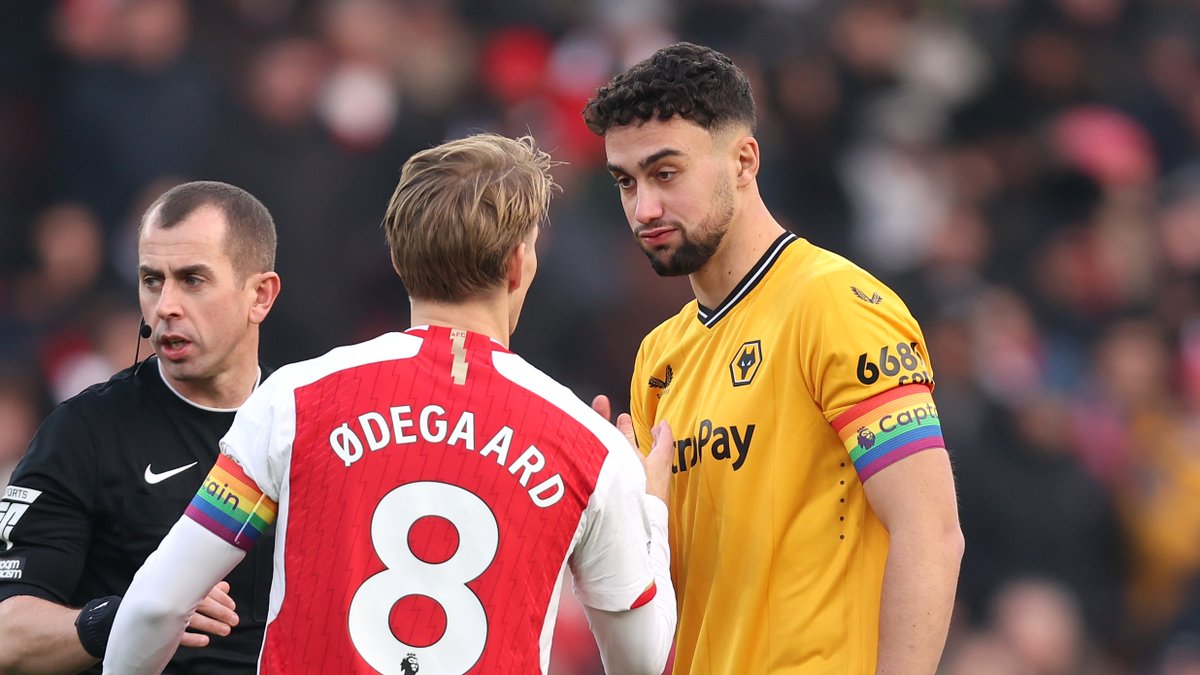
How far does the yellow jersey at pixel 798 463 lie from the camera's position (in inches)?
131

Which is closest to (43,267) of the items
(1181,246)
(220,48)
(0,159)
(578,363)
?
A: (0,159)

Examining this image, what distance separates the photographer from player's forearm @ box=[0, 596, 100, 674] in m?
3.38

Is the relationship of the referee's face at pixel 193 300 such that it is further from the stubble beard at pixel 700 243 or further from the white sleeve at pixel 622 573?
the white sleeve at pixel 622 573

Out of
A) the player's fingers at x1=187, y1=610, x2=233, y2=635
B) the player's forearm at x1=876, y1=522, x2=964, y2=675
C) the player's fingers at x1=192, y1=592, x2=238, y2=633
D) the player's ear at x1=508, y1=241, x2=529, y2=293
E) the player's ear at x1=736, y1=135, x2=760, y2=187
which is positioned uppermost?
the player's ear at x1=736, y1=135, x2=760, y2=187

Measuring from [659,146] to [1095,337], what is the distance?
22.0 ft

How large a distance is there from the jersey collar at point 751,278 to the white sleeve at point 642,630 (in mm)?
726

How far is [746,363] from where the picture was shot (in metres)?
3.58

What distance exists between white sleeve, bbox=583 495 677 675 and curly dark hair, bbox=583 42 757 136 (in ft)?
3.21

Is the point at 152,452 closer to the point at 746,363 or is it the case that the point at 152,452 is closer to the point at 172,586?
the point at 172,586

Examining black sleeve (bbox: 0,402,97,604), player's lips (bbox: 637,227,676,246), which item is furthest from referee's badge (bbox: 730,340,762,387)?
black sleeve (bbox: 0,402,97,604)

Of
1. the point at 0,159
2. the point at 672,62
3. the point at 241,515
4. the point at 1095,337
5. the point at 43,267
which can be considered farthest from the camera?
the point at 1095,337

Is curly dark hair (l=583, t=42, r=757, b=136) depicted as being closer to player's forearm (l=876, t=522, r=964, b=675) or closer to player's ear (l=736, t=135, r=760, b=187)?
player's ear (l=736, t=135, r=760, b=187)

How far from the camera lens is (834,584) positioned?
341 cm

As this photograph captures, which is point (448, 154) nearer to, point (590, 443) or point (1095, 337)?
point (590, 443)
